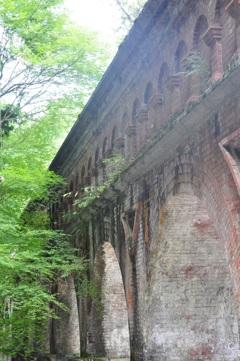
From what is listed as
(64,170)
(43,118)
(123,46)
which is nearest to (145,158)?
(123,46)

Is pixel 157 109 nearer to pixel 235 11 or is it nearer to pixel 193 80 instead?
pixel 193 80

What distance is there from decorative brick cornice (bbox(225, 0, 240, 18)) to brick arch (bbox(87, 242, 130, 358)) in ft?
27.9

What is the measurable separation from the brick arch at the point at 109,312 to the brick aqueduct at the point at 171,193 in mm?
26

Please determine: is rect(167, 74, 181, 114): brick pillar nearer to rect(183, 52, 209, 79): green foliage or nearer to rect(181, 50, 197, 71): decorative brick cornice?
rect(181, 50, 197, 71): decorative brick cornice

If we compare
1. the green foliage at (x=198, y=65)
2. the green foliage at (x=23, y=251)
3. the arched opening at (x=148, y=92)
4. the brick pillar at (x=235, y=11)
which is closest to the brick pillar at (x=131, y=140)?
the arched opening at (x=148, y=92)

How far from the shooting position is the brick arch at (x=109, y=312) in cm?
1517

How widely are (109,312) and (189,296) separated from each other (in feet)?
15.1

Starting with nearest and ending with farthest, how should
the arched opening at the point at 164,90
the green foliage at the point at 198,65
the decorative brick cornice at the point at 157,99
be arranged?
the green foliage at the point at 198,65 → the arched opening at the point at 164,90 → the decorative brick cornice at the point at 157,99

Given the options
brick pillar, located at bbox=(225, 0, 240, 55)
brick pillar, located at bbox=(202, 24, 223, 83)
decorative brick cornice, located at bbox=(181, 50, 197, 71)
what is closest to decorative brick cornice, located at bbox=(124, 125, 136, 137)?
decorative brick cornice, located at bbox=(181, 50, 197, 71)

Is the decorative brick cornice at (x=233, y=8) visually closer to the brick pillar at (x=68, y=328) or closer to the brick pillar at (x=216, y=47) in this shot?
the brick pillar at (x=216, y=47)

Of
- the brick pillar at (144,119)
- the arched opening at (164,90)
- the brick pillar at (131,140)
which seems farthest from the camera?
the brick pillar at (131,140)

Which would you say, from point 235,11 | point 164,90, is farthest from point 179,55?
point 235,11

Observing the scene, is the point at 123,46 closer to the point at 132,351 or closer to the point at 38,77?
the point at 38,77

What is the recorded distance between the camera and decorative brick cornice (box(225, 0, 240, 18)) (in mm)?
7500
